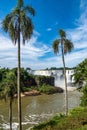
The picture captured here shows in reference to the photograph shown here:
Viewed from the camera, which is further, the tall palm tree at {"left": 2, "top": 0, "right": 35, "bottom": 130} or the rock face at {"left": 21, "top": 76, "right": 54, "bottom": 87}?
the rock face at {"left": 21, "top": 76, "right": 54, "bottom": 87}

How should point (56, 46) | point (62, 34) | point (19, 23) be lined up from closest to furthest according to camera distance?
point (19, 23), point (56, 46), point (62, 34)

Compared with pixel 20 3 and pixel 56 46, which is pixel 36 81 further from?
pixel 20 3

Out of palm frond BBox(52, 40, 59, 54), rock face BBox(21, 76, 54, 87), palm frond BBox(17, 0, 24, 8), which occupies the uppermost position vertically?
palm frond BBox(17, 0, 24, 8)

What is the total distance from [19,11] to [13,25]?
1.06 m

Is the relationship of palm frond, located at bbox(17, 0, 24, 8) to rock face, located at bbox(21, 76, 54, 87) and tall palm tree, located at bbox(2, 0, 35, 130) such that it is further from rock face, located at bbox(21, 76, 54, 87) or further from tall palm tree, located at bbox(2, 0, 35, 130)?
rock face, located at bbox(21, 76, 54, 87)

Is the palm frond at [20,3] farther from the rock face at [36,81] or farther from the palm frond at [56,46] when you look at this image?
the rock face at [36,81]

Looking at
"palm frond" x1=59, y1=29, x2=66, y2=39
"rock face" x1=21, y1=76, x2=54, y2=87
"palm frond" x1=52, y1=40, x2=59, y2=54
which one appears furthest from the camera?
"rock face" x1=21, y1=76, x2=54, y2=87

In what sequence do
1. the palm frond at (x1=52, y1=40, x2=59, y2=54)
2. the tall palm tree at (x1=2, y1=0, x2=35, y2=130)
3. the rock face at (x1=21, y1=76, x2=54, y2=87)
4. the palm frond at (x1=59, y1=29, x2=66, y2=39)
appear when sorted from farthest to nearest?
the rock face at (x1=21, y1=76, x2=54, y2=87) < the palm frond at (x1=59, y1=29, x2=66, y2=39) < the palm frond at (x1=52, y1=40, x2=59, y2=54) < the tall palm tree at (x1=2, y1=0, x2=35, y2=130)

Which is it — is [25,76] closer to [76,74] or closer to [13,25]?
[76,74]

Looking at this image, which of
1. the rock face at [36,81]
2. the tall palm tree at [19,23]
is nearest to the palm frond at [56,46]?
the tall palm tree at [19,23]

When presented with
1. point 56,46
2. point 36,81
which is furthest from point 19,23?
point 36,81

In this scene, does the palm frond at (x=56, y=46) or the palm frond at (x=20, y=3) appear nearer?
the palm frond at (x=20, y=3)

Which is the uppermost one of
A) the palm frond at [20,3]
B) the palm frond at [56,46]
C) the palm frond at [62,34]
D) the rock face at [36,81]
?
the palm frond at [20,3]

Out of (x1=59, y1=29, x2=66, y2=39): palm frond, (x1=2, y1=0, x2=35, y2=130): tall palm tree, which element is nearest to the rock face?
(x1=59, y1=29, x2=66, y2=39): palm frond
